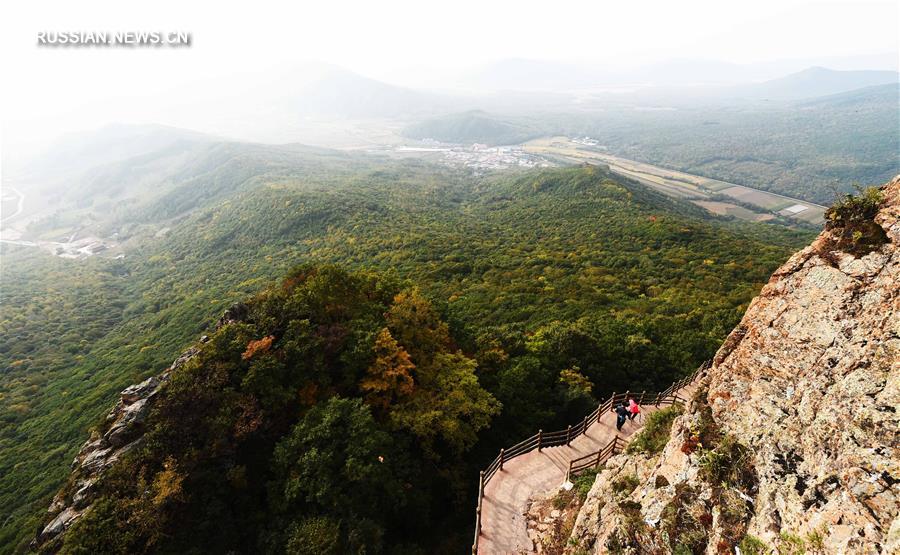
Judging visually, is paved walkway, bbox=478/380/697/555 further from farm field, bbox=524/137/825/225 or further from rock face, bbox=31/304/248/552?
farm field, bbox=524/137/825/225

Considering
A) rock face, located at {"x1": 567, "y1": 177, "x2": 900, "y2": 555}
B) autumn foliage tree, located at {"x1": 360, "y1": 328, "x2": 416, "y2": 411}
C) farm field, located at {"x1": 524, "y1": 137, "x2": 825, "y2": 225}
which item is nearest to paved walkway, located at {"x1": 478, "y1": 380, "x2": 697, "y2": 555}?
rock face, located at {"x1": 567, "y1": 177, "x2": 900, "y2": 555}

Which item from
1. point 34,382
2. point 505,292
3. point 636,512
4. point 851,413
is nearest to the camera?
point 851,413

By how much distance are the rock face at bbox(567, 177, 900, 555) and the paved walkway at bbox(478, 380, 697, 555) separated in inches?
125

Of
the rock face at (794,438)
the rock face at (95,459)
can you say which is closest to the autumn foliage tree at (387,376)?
the rock face at (95,459)

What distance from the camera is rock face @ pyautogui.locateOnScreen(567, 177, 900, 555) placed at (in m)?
7.73

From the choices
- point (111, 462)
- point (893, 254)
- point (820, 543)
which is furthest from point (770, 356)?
point (111, 462)

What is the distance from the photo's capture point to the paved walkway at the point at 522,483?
1487cm

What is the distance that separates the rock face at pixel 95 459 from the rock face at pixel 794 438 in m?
21.8

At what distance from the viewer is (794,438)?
31.3 ft

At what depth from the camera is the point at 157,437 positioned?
63.2 ft

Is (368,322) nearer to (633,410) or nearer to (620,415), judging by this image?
(620,415)

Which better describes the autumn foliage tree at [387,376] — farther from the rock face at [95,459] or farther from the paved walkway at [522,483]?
the rock face at [95,459]

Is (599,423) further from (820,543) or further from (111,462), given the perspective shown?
(111,462)

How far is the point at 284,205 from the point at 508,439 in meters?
106
